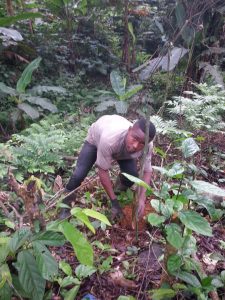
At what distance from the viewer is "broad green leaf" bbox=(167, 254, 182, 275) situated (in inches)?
86.5

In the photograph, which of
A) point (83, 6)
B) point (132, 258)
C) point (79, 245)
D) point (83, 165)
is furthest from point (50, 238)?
point (83, 6)

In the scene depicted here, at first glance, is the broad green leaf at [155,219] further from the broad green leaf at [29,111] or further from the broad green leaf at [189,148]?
the broad green leaf at [29,111]

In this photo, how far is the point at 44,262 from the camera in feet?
6.63

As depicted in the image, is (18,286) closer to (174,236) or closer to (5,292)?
(5,292)

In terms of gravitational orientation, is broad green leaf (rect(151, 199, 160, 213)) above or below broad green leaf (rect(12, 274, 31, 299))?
above

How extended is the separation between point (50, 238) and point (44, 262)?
0.46 feet

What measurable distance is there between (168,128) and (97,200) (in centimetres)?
119

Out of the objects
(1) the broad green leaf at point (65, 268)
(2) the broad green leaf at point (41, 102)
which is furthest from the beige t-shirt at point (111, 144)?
(2) the broad green leaf at point (41, 102)

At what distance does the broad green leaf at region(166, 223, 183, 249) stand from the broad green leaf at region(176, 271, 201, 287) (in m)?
0.39

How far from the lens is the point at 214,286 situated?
2.31 metres

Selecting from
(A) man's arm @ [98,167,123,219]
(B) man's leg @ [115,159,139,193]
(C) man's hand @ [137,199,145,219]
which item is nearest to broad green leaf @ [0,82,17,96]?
(B) man's leg @ [115,159,139,193]

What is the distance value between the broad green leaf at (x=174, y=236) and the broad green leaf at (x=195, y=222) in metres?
0.10

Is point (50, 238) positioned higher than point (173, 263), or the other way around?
point (50, 238)

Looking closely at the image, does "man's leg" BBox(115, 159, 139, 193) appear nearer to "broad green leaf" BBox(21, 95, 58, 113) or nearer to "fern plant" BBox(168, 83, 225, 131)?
"fern plant" BBox(168, 83, 225, 131)
